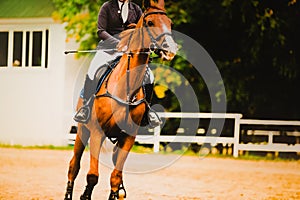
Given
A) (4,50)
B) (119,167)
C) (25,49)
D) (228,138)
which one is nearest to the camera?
(119,167)

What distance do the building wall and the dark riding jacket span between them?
574 inches

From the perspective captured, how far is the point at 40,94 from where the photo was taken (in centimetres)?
2267

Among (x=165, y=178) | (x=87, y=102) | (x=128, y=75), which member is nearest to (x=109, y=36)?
(x=128, y=75)

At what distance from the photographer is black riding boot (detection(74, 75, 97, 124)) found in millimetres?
7520

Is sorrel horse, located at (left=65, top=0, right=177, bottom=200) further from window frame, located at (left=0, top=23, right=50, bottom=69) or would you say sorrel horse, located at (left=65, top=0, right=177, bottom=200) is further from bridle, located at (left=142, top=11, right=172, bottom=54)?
window frame, located at (left=0, top=23, right=50, bottom=69)

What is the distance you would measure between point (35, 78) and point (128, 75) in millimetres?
15818

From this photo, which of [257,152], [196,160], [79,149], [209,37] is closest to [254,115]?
[257,152]

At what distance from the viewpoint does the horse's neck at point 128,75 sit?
7.24 meters

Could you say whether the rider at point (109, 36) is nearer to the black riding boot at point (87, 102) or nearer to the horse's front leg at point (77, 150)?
the black riding boot at point (87, 102)

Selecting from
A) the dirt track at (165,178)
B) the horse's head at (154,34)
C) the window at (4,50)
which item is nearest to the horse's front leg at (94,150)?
the horse's head at (154,34)

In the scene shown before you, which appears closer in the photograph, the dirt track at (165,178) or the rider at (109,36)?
the rider at (109,36)

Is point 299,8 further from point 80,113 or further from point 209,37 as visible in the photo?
point 80,113

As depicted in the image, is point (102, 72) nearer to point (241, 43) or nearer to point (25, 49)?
point (241, 43)

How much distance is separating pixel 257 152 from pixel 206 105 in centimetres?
220
